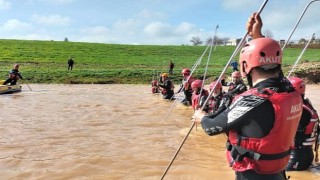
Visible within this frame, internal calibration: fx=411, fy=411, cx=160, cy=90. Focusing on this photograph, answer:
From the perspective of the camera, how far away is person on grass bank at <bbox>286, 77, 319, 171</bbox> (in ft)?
20.4

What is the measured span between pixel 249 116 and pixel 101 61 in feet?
183

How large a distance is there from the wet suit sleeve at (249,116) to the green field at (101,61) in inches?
1259

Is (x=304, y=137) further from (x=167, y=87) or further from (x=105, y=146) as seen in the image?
(x=167, y=87)

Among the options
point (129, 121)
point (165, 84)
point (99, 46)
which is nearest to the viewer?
point (129, 121)

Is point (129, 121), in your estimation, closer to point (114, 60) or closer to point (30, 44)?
point (114, 60)

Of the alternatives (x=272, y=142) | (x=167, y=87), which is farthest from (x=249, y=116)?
(x=167, y=87)

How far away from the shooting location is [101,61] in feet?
190

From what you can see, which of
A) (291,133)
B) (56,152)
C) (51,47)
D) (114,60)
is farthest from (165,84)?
(51,47)

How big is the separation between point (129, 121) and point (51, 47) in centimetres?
6164

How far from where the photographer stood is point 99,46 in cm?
7725

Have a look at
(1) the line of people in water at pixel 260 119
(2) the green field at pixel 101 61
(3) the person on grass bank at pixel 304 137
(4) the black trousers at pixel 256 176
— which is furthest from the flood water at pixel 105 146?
(2) the green field at pixel 101 61

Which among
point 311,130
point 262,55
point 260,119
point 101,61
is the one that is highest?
point 101,61

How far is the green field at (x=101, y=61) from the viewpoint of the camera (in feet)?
119

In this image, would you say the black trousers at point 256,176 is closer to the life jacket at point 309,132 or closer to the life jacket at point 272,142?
the life jacket at point 272,142
